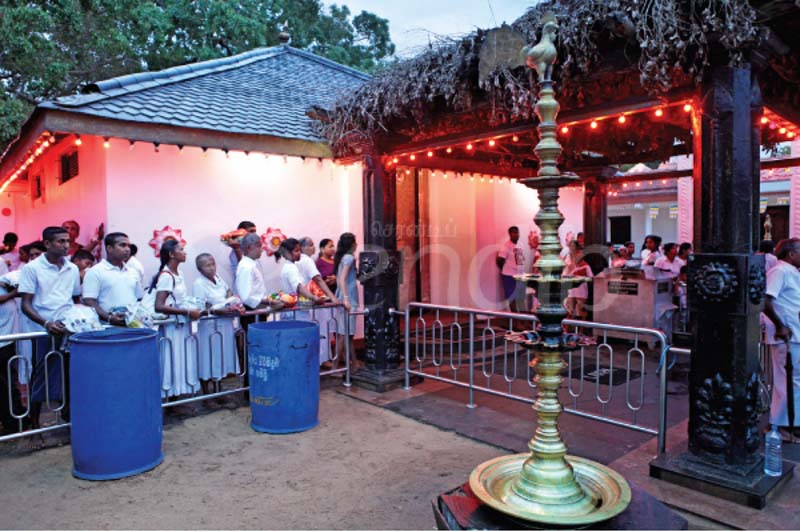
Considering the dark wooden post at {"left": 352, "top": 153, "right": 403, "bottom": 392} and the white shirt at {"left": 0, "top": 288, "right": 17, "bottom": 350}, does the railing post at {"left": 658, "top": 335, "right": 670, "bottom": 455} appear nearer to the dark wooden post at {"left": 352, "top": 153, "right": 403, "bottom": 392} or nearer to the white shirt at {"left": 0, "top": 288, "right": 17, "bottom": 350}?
the dark wooden post at {"left": 352, "top": 153, "right": 403, "bottom": 392}

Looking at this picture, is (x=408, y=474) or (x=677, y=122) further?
(x=677, y=122)

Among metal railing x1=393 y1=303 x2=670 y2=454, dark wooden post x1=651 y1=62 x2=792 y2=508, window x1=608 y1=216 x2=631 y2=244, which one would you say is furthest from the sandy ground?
window x1=608 y1=216 x2=631 y2=244

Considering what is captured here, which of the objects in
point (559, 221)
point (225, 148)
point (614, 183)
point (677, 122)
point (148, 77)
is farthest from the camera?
point (614, 183)

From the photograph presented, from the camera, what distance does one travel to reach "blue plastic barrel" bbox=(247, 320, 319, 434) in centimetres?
524

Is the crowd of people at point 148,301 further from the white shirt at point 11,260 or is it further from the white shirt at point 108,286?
the white shirt at point 11,260

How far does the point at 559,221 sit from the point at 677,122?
4.41 meters

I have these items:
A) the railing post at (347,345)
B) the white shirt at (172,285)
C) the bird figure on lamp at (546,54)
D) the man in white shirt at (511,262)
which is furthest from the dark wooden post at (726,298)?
the man in white shirt at (511,262)

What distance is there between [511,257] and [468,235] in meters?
1.08

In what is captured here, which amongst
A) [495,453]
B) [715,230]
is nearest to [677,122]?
[715,230]

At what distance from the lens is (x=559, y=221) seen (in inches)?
86.7

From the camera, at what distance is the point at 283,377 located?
5.25 metres

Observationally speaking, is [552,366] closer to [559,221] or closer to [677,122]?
[559,221]

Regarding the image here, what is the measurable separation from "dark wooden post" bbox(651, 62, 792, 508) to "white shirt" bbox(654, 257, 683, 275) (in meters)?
5.83

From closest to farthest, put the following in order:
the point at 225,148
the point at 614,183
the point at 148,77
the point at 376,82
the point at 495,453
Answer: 1. the point at 495,453
2. the point at 376,82
3. the point at 225,148
4. the point at 148,77
5. the point at 614,183
